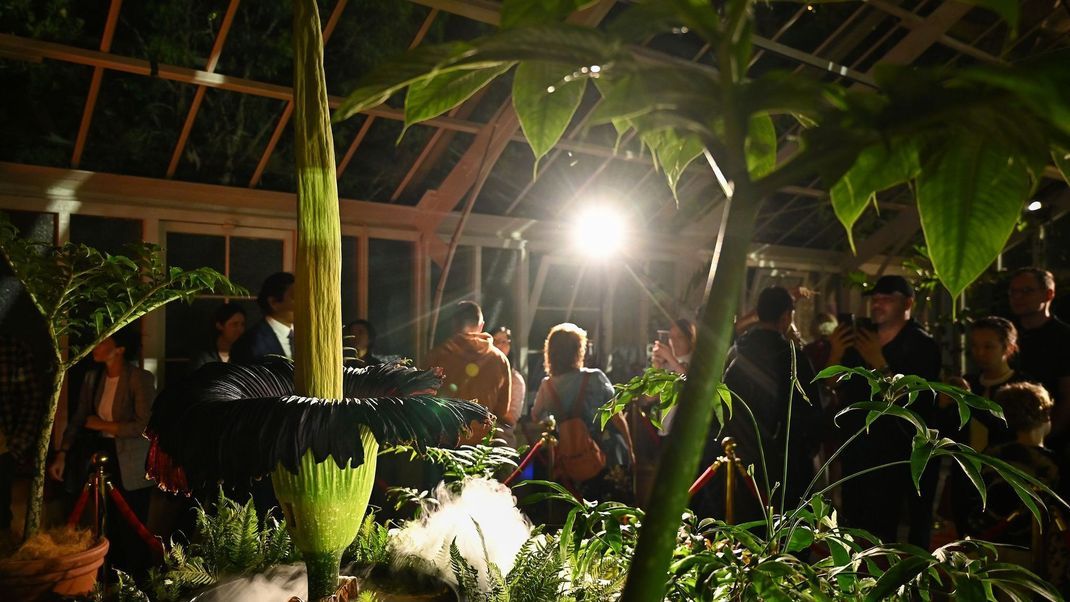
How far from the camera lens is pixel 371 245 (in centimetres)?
482

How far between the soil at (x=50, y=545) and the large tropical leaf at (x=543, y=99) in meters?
2.52

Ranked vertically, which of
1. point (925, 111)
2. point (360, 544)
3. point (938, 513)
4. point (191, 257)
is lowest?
point (938, 513)

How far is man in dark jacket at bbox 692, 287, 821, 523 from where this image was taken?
2869 mm

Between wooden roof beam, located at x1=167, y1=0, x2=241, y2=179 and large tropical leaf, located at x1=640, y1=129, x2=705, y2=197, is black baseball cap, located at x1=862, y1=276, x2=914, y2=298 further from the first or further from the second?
wooden roof beam, located at x1=167, y1=0, x2=241, y2=179

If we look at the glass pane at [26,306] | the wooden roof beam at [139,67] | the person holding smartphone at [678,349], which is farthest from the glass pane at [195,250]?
the person holding smartphone at [678,349]

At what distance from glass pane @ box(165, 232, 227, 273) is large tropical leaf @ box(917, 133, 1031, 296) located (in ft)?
13.5

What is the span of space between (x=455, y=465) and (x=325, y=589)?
2.22 ft

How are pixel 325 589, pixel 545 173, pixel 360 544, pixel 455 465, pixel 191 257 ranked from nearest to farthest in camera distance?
pixel 325 589 < pixel 360 544 < pixel 455 465 < pixel 191 257 < pixel 545 173

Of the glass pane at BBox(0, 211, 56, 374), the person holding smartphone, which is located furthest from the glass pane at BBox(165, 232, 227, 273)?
the person holding smartphone

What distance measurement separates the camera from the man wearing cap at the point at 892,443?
2.86 m

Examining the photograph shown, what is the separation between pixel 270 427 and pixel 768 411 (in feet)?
8.32

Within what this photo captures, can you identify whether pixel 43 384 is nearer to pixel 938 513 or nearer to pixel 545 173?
pixel 545 173

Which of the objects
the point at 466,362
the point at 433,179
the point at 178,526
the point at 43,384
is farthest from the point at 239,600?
the point at 433,179

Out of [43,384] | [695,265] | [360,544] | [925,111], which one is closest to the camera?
[925,111]
